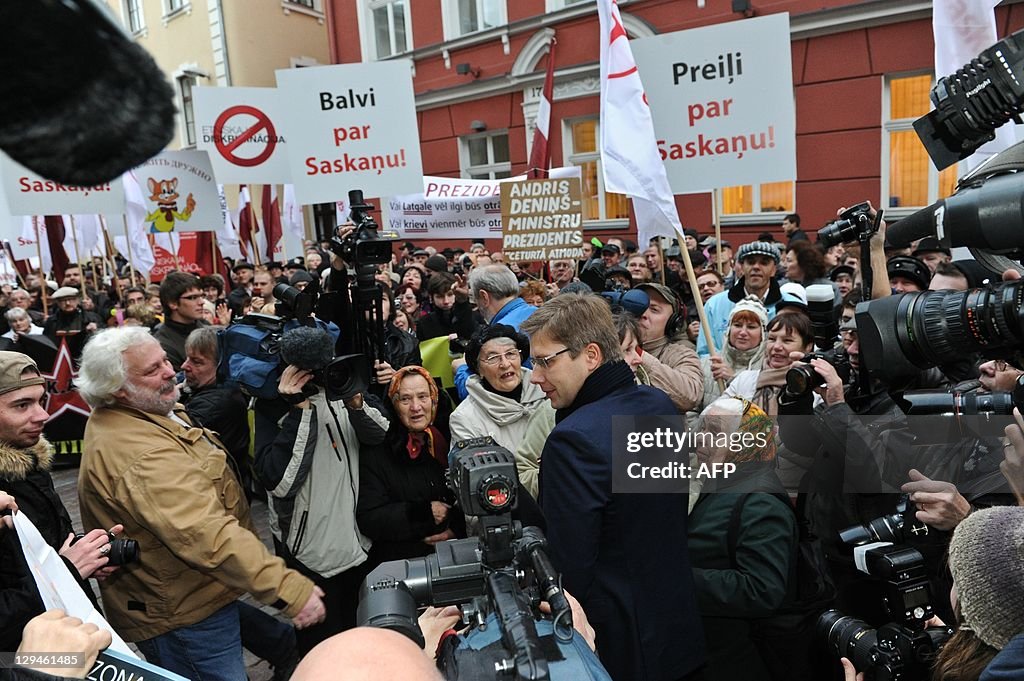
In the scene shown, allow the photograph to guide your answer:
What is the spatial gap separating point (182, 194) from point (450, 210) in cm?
286

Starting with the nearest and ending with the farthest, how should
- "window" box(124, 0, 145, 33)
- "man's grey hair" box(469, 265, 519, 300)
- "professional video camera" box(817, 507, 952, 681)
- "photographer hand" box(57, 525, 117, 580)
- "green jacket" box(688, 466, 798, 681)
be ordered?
"window" box(124, 0, 145, 33) → "professional video camera" box(817, 507, 952, 681) → "photographer hand" box(57, 525, 117, 580) → "green jacket" box(688, 466, 798, 681) → "man's grey hair" box(469, 265, 519, 300)

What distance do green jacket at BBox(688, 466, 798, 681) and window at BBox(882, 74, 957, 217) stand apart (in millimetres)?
8190

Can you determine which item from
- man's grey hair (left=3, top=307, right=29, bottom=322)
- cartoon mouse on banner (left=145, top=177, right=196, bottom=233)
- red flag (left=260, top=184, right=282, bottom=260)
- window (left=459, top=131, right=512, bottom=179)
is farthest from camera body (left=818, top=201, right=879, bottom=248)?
window (left=459, top=131, right=512, bottom=179)

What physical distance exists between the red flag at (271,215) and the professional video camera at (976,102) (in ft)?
28.5

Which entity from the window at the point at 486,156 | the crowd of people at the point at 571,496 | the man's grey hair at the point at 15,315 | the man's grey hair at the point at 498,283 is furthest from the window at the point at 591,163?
the crowd of people at the point at 571,496

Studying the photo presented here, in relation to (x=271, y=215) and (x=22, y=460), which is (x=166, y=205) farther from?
(x=22, y=460)

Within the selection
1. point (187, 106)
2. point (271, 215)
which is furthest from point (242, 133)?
point (271, 215)

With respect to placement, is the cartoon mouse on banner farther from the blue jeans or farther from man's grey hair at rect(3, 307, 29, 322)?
the blue jeans

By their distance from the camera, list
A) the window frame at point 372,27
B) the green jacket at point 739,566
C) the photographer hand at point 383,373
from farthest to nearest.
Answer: the window frame at point 372,27 < the photographer hand at point 383,373 < the green jacket at point 739,566

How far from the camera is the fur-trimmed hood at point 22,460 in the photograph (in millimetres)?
2102

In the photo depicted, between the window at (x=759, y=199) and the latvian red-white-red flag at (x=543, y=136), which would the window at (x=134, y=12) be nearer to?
the latvian red-white-red flag at (x=543, y=136)

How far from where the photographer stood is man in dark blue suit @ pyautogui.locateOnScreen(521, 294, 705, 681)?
1.79m

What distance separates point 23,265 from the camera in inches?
557

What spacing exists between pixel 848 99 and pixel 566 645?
384 inches
